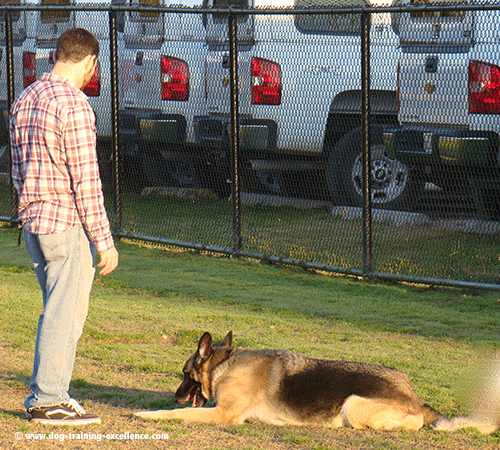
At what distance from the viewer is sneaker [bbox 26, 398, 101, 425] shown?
3.85 metres

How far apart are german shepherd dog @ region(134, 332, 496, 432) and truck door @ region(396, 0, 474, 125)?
3612 mm

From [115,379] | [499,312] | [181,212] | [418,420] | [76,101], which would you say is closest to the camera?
[76,101]

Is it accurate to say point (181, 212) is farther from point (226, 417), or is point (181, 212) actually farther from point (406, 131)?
point (226, 417)

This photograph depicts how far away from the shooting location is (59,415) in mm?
3865

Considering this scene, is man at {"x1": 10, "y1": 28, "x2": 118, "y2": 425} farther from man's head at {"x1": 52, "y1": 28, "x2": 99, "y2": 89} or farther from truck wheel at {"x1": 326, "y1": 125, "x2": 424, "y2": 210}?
truck wheel at {"x1": 326, "y1": 125, "x2": 424, "y2": 210}

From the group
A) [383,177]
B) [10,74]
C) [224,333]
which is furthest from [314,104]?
[10,74]

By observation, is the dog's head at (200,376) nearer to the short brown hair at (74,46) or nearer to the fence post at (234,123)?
the short brown hair at (74,46)

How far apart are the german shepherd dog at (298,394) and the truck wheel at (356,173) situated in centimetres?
385

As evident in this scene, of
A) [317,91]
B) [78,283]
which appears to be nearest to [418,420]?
[78,283]

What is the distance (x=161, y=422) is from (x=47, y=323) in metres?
0.75

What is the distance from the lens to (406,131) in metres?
7.62

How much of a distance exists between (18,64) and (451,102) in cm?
638

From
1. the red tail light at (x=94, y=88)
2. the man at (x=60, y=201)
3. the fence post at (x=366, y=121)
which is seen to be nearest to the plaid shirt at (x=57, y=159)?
the man at (x=60, y=201)

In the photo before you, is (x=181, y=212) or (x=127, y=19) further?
(x=127, y=19)
